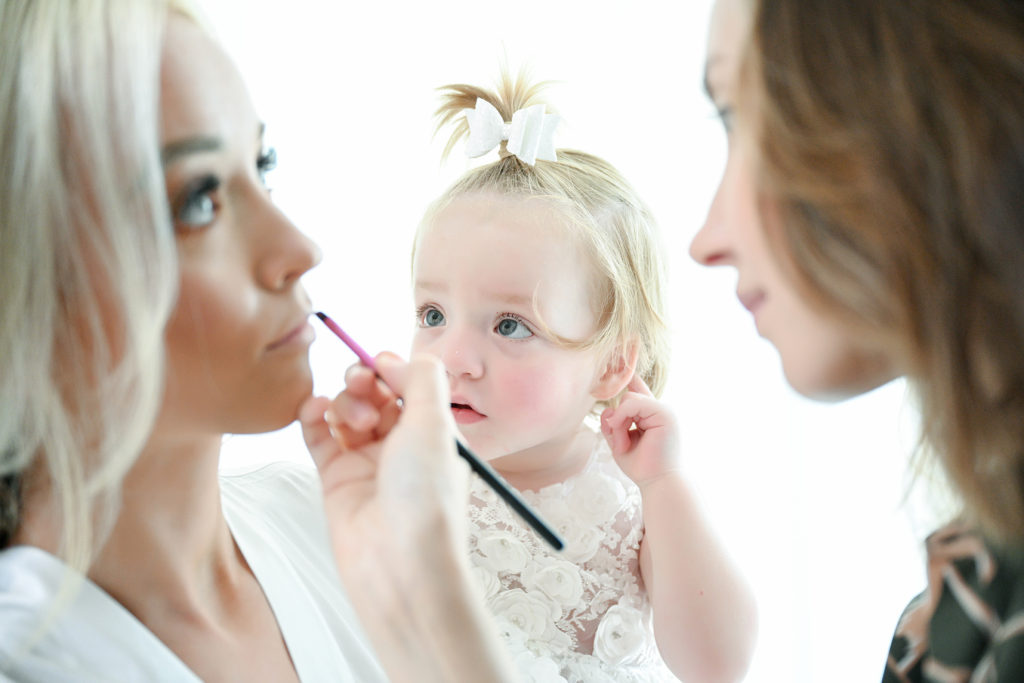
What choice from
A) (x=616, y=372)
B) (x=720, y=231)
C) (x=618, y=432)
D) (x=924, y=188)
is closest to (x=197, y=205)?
(x=720, y=231)

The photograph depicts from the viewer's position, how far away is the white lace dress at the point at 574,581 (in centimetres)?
135

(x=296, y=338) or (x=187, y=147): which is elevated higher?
(x=187, y=147)

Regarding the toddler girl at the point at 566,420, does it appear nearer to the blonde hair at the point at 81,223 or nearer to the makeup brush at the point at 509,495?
the makeup brush at the point at 509,495

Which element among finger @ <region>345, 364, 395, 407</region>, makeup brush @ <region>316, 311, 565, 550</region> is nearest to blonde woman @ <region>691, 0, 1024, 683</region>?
makeup brush @ <region>316, 311, 565, 550</region>

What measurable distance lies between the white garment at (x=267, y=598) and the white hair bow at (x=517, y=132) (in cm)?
62

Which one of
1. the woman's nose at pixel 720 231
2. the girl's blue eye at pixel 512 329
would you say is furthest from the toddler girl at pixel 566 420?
the woman's nose at pixel 720 231

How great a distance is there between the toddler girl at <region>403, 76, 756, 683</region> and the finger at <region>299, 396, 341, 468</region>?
428 millimetres

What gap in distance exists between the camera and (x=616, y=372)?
1.53 meters

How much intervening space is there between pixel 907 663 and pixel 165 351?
751 millimetres

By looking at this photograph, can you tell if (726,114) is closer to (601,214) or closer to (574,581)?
(601,214)

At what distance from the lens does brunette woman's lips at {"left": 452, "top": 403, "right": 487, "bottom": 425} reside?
139 cm

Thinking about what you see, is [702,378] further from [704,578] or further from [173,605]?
[173,605]

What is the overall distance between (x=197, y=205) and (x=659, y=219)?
1288 millimetres

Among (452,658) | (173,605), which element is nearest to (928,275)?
(452,658)
